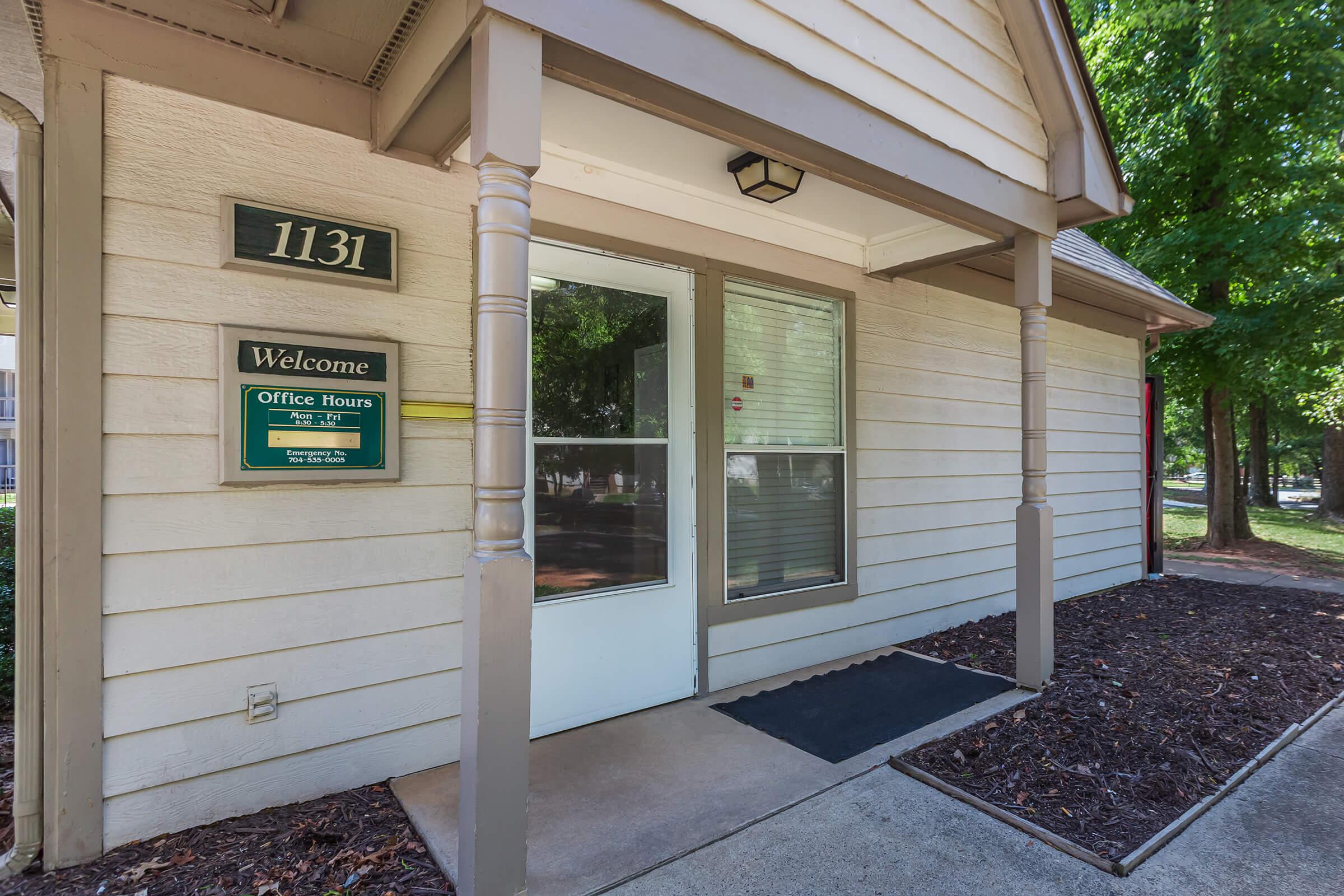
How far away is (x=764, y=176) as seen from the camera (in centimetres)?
302

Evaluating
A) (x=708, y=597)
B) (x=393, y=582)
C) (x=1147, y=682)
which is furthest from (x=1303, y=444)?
(x=393, y=582)

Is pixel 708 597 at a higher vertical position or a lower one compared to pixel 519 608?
lower

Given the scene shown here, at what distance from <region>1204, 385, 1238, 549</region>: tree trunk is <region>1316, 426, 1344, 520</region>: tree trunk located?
203 inches

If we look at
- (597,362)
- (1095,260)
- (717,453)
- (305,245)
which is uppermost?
(1095,260)

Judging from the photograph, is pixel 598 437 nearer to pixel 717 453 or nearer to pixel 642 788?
pixel 717 453

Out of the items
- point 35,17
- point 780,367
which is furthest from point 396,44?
point 780,367

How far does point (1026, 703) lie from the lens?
10.8ft

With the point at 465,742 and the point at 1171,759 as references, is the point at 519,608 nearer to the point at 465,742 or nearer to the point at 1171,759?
the point at 465,742

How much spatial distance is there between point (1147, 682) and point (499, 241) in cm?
399

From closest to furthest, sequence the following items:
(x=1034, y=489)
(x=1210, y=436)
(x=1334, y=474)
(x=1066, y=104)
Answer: (x=1066, y=104)
(x=1034, y=489)
(x=1210, y=436)
(x=1334, y=474)

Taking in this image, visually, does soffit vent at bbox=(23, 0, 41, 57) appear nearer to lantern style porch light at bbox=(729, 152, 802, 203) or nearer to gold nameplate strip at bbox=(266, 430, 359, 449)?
gold nameplate strip at bbox=(266, 430, 359, 449)

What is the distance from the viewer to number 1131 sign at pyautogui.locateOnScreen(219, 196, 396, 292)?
7.23 ft

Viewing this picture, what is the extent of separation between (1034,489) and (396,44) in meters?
3.52

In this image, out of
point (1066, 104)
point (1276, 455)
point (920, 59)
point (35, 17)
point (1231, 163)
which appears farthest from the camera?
point (1276, 455)
